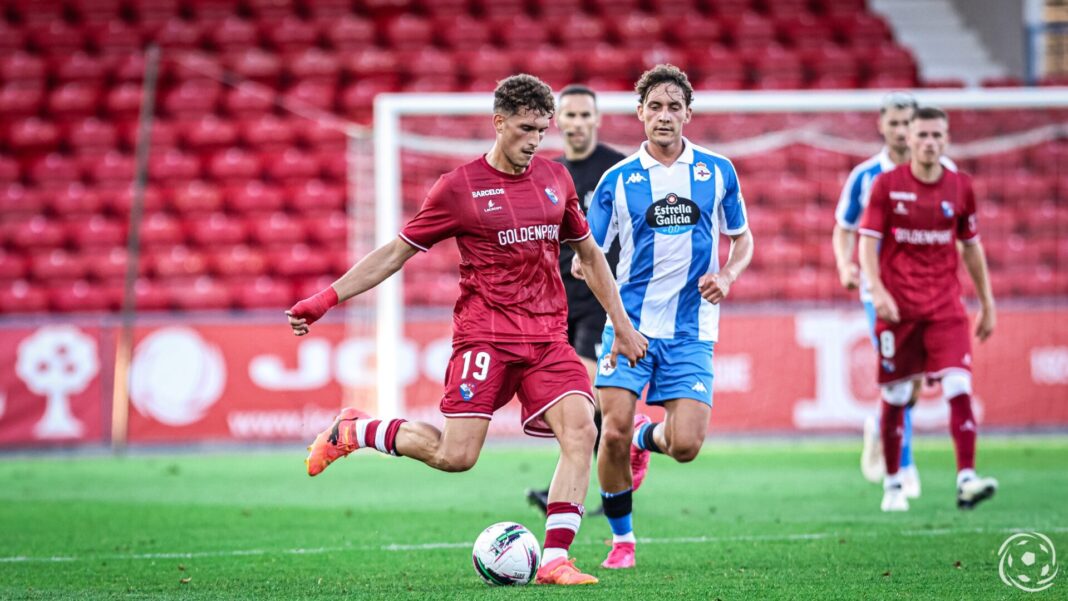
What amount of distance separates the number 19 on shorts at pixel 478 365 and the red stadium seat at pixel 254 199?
1246 cm

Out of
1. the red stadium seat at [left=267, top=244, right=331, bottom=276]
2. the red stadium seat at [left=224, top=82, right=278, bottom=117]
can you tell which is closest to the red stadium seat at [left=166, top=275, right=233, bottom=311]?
the red stadium seat at [left=267, top=244, right=331, bottom=276]

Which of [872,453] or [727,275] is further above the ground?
[727,275]

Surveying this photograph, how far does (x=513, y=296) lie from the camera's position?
6.07 metres

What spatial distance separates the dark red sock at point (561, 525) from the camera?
5938mm

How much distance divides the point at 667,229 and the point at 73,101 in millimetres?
15059

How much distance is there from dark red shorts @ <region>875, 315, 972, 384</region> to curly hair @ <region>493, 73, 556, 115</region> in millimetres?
3643

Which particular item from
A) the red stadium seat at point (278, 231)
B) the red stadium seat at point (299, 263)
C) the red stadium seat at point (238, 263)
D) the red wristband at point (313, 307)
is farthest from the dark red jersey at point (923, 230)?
the red stadium seat at point (278, 231)

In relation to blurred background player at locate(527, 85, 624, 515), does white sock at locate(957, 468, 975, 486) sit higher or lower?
lower

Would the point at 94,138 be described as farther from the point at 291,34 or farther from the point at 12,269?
the point at 291,34

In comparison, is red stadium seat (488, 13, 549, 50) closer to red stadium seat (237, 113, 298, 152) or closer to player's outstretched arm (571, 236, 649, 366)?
red stadium seat (237, 113, 298, 152)

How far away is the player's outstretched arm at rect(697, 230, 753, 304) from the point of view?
20.8ft

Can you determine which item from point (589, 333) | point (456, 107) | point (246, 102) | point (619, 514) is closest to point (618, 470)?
point (619, 514)

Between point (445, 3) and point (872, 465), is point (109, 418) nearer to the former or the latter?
point (872, 465)

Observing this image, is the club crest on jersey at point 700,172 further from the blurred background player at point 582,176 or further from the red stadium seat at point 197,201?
the red stadium seat at point 197,201
